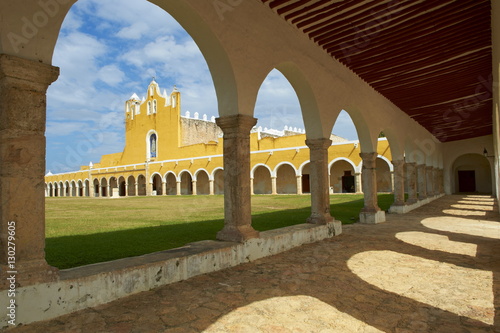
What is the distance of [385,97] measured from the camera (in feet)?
33.3

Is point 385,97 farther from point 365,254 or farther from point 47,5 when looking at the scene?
point 47,5

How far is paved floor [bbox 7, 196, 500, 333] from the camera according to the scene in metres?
2.58

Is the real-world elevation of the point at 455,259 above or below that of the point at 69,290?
below

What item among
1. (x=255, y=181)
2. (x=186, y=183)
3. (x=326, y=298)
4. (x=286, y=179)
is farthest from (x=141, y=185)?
(x=326, y=298)

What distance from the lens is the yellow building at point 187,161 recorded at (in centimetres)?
2589

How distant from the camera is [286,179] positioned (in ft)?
95.7

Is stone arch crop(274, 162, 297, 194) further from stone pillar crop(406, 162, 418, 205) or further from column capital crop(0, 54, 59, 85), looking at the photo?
column capital crop(0, 54, 59, 85)

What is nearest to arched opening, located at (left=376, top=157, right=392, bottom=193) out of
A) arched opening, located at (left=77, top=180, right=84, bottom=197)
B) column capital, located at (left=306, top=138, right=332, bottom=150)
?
column capital, located at (left=306, top=138, right=332, bottom=150)

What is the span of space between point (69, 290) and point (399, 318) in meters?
2.70

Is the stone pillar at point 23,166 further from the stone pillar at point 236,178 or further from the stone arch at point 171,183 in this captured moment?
the stone arch at point 171,183

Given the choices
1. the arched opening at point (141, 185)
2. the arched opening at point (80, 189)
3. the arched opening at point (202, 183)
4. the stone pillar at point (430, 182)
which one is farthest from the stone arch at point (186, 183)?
the stone pillar at point (430, 182)

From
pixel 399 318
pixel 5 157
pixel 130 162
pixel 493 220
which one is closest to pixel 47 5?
pixel 5 157

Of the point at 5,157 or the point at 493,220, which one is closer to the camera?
the point at 5,157

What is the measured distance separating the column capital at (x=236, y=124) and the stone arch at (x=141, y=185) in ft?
112
